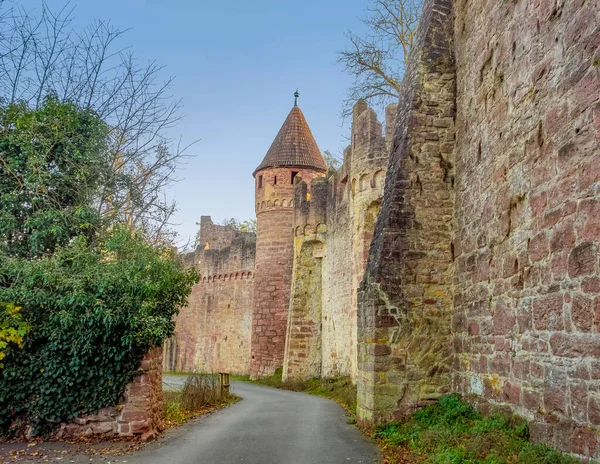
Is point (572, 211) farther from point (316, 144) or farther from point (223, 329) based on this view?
point (223, 329)

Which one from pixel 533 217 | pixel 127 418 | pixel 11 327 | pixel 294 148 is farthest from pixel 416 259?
pixel 294 148

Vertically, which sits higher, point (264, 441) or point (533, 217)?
point (533, 217)

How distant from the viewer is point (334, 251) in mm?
20328

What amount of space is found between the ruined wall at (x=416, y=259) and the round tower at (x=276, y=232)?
14016 mm

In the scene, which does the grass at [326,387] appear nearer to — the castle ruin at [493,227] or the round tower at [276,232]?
the castle ruin at [493,227]

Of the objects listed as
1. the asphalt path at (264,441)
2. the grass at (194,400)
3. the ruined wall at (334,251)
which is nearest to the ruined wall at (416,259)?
the asphalt path at (264,441)

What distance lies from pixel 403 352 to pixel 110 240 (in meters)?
5.55

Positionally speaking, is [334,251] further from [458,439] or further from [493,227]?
[458,439]

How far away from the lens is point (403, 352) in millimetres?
8891

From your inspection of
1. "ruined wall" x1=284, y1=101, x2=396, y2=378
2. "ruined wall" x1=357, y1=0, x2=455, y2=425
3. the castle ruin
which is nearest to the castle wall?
"ruined wall" x1=284, y1=101, x2=396, y2=378

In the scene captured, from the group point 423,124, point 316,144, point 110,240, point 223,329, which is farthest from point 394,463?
point 223,329

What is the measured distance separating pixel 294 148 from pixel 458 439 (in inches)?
825

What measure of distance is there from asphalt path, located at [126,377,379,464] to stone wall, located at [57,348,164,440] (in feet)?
1.42

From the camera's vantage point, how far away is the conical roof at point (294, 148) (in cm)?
2644
